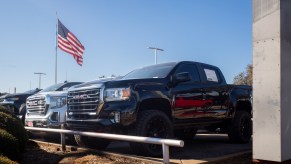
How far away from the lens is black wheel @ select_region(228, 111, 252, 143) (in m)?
8.49

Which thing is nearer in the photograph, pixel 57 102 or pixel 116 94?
pixel 116 94

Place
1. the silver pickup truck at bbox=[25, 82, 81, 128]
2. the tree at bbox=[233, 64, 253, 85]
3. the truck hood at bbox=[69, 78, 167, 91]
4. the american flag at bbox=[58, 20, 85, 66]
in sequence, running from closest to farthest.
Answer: the truck hood at bbox=[69, 78, 167, 91] < the silver pickup truck at bbox=[25, 82, 81, 128] < the american flag at bbox=[58, 20, 85, 66] < the tree at bbox=[233, 64, 253, 85]

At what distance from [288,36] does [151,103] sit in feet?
8.43

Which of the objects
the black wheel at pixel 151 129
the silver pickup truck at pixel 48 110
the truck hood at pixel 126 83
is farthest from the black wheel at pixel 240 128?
the silver pickup truck at pixel 48 110

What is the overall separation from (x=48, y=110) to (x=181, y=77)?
12.2 feet

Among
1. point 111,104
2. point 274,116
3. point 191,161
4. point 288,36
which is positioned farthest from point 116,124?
point 288,36

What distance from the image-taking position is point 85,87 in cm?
665

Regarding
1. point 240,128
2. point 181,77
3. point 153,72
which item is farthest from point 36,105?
point 240,128

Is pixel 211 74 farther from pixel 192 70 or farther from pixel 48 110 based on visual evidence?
pixel 48 110

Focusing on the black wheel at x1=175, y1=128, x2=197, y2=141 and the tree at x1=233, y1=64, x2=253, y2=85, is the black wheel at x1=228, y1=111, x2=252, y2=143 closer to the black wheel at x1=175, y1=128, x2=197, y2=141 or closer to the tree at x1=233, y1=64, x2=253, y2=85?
the black wheel at x1=175, y1=128, x2=197, y2=141

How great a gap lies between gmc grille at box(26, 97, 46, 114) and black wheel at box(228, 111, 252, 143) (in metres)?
4.61

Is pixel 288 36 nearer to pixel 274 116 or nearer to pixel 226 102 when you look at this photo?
pixel 274 116

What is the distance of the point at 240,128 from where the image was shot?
338 inches

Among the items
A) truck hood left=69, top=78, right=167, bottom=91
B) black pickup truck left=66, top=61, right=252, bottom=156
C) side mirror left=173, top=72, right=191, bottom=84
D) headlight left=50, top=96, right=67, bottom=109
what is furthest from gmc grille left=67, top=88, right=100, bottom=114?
side mirror left=173, top=72, right=191, bottom=84
